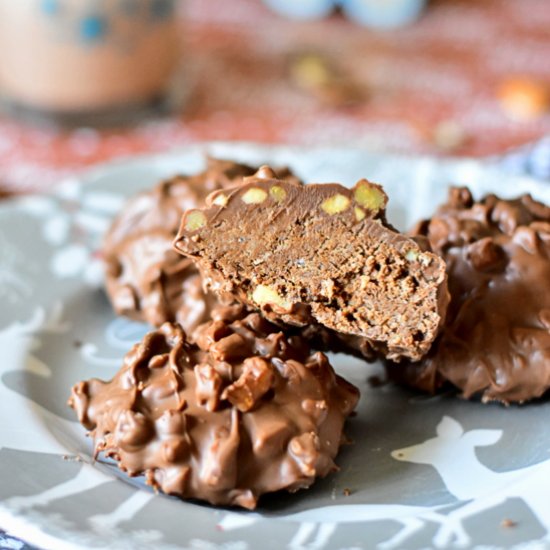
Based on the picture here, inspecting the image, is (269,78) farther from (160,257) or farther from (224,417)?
(224,417)

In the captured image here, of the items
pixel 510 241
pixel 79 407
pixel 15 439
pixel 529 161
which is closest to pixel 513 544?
pixel 510 241

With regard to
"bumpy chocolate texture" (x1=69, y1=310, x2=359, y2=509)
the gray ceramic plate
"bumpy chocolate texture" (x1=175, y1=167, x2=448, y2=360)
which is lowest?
the gray ceramic plate

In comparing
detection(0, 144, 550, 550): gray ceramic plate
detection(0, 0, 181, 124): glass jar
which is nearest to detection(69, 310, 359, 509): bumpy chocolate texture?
detection(0, 144, 550, 550): gray ceramic plate

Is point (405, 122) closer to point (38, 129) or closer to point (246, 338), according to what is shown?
point (38, 129)

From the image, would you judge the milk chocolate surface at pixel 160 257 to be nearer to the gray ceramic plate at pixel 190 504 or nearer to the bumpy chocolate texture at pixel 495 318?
the gray ceramic plate at pixel 190 504

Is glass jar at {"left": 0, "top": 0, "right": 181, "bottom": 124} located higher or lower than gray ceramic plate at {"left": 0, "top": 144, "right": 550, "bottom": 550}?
higher

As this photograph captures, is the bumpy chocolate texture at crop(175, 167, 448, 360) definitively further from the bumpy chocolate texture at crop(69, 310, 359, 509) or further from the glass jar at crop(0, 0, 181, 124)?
the glass jar at crop(0, 0, 181, 124)
